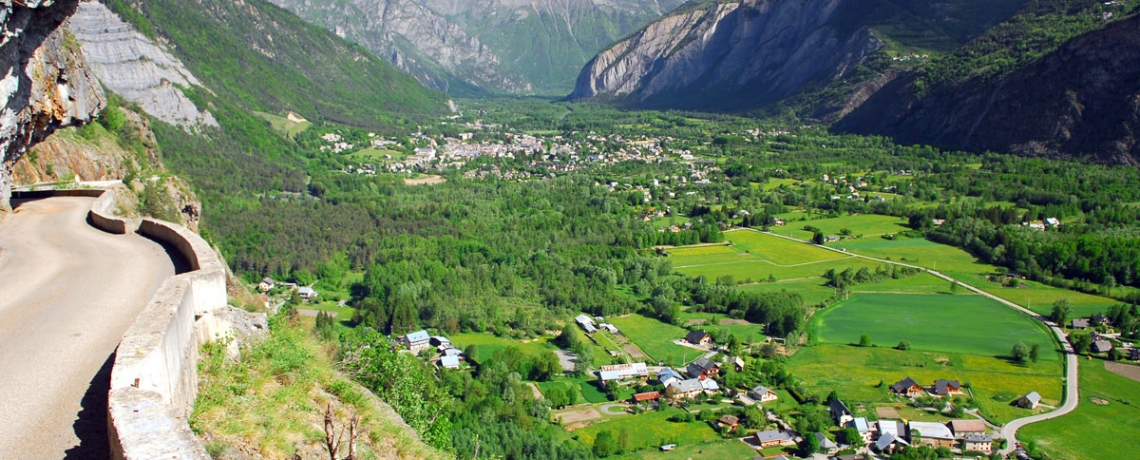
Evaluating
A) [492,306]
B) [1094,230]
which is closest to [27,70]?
[492,306]

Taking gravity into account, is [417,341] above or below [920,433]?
below

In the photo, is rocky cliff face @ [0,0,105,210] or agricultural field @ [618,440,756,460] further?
agricultural field @ [618,440,756,460]

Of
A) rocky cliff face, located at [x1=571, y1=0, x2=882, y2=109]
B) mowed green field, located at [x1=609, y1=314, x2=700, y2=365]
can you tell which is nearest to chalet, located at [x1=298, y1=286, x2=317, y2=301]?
mowed green field, located at [x1=609, y1=314, x2=700, y2=365]

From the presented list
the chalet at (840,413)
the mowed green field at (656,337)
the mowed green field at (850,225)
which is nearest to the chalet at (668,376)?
the mowed green field at (656,337)

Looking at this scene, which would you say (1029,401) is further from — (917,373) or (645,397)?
(645,397)

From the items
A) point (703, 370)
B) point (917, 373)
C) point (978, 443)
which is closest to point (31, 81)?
point (703, 370)

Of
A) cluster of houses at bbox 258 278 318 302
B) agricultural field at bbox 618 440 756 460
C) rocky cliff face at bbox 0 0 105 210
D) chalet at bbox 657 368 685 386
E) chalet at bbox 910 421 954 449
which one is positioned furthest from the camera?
cluster of houses at bbox 258 278 318 302

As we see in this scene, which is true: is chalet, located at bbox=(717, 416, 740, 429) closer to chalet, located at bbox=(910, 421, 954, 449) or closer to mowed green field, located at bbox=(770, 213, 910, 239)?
chalet, located at bbox=(910, 421, 954, 449)
